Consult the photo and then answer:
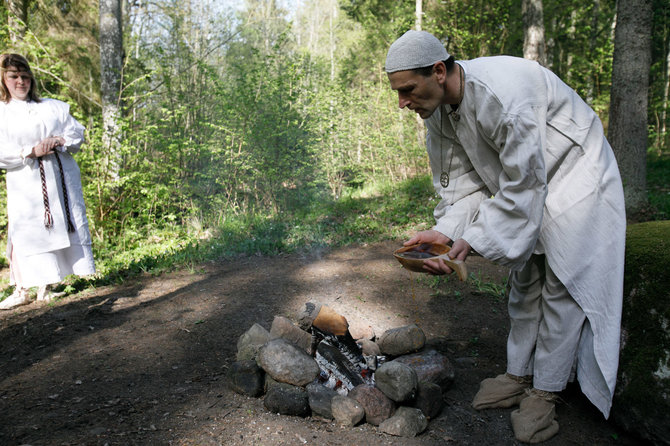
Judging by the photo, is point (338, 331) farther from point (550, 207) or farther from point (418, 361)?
point (550, 207)

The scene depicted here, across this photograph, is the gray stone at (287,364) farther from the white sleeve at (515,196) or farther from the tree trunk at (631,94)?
the tree trunk at (631,94)

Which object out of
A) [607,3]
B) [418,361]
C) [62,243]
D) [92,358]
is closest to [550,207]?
[418,361]

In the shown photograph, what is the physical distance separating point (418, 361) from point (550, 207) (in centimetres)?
117

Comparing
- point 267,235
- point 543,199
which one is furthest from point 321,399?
point 267,235

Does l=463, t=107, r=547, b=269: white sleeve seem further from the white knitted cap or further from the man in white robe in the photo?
the white knitted cap

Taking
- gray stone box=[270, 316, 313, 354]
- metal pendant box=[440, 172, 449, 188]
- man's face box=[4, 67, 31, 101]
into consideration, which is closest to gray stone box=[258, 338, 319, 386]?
gray stone box=[270, 316, 313, 354]

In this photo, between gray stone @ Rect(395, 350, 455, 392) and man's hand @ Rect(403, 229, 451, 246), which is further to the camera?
gray stone @ Rect(395, 350, 455, 392)

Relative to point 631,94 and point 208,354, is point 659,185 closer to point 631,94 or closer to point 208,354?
point 631,94

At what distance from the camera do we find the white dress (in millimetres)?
3979

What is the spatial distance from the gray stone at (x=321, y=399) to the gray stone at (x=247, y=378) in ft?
0.93

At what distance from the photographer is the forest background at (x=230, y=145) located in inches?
233

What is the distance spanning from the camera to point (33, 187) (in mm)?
4035

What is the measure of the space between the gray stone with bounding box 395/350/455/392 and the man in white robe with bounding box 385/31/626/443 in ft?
1.41

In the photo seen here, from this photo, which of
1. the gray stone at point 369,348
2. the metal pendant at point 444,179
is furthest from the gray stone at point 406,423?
the metal pendant at point 444,179
